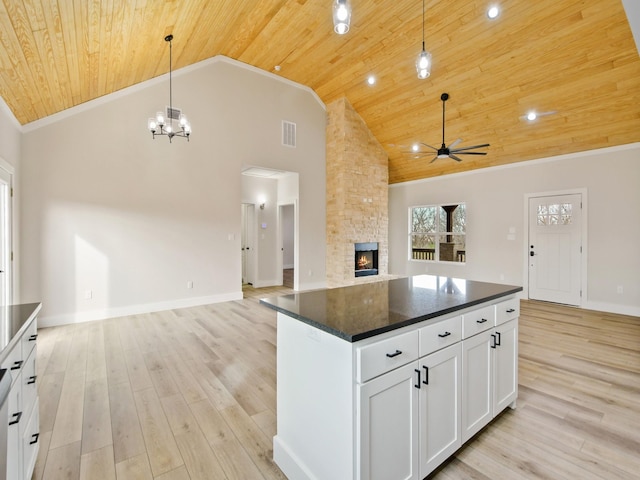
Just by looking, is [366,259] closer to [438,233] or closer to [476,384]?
[438,233]

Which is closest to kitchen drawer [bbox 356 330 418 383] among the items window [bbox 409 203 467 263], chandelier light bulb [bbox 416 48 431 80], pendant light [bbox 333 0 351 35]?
pendant light [bbox 333 0 351 35]

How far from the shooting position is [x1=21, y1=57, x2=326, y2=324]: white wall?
4.55 meters

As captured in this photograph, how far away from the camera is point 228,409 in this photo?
241 cm

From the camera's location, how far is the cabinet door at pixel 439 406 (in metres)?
1.59

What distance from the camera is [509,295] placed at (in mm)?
2289

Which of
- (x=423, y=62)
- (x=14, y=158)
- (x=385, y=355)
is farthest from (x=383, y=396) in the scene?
(x=14, y=158)

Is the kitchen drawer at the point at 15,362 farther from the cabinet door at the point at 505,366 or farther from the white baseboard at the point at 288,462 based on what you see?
the cabinet door at the point at 505,366

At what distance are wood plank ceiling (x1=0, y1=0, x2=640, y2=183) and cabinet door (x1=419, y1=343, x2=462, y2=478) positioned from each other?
3.42m

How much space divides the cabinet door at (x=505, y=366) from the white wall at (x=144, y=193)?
4.90m

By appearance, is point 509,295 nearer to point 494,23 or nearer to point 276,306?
point 276,306

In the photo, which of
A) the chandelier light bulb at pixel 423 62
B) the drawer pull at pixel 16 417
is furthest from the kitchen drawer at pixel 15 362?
the chandelier light bulb at pixel 423 62

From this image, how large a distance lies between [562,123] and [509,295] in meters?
4.54

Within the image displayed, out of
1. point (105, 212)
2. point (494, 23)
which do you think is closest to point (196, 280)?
point (105, 212)

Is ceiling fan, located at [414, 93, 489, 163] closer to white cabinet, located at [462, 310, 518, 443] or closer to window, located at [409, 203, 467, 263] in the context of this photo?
window, located at [409, 203, 467, 263]
